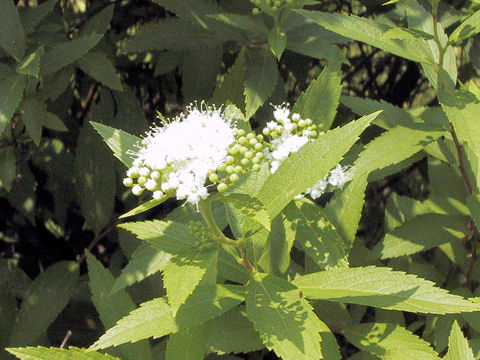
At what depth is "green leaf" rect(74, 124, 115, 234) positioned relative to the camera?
2707 millimetres

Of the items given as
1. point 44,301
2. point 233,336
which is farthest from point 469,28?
point 44,301

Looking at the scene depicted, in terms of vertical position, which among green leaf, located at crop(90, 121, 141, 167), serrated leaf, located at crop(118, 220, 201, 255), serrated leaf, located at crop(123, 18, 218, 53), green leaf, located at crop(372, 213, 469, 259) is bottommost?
green leaf, located at crop(372, 213, 469, 259)

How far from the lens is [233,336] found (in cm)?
180

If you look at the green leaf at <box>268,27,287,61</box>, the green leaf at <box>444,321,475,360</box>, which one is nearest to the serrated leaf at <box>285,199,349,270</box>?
the green leaf at <box>444,321,475,360</box>

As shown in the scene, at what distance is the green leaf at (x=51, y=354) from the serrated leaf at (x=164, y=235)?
13.7 inches

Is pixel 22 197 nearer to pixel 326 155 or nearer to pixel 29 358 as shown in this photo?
pixel 29 358

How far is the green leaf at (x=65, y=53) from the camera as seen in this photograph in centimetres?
229

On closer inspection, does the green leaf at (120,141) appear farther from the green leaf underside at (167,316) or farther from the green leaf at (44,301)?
the green leaf at (44,301)

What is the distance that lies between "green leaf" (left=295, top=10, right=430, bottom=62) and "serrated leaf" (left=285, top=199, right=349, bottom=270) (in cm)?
55

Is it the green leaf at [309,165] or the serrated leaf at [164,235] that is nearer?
the green leaf at [309,165]

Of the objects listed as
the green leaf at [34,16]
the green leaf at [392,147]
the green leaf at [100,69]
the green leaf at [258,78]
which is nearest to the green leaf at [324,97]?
the green leaf at [392,147]

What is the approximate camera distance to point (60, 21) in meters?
2.77

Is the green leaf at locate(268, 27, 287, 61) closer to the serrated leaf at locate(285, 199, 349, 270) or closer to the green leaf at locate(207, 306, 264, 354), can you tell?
the serrated leaf at locate(285, 199, 349, 270)

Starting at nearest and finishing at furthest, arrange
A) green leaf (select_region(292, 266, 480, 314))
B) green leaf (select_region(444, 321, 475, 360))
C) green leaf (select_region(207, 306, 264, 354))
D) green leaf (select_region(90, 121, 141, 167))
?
green leaf (select_region(292, 266, 480, 314)), green leaf (select_region(444, 321, 475, 360)), green leaf (select_region(90, 121, 141, 167)), green leaf (select_region(207, 306, 264, 354))
